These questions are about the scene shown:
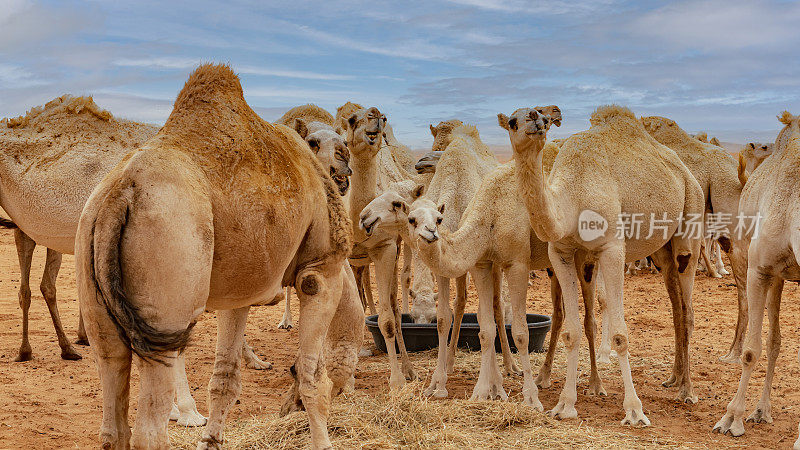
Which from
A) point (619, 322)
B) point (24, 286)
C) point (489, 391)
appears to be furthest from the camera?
point (24, 286)

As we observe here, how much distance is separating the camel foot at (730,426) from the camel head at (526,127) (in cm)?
294

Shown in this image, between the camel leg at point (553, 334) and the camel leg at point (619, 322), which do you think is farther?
the camel leg at point (553, 334)

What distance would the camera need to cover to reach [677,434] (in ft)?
20.7

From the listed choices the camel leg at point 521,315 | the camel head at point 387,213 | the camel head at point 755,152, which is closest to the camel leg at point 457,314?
the camel leg at point 521,315

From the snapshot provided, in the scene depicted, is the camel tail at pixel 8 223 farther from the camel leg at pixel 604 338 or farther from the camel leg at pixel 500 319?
the camel leg at pixel 604 338

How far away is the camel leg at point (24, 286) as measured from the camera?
27.9 ft

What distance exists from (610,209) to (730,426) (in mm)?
2079

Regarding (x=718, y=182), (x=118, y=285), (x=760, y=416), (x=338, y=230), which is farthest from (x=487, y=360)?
(x=118, y=285)

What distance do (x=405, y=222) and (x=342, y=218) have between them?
1.92m

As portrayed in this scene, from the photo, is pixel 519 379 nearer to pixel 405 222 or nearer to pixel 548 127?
pixel 405 222

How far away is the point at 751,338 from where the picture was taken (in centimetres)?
627

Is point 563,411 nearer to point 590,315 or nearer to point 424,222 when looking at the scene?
point 590,315

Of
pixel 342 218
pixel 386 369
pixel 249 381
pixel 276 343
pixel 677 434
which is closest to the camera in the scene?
pixel 342 218

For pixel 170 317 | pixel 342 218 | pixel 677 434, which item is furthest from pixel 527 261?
pixel 170 317
